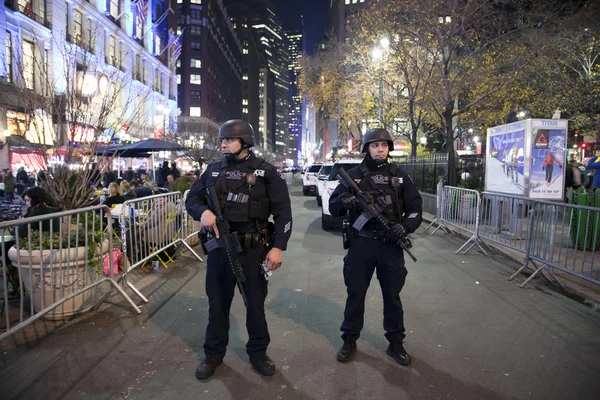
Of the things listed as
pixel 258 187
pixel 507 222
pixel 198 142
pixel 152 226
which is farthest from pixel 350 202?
pixel 198 142

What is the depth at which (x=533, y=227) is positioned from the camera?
620 cm

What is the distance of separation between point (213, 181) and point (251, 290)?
3.17ft

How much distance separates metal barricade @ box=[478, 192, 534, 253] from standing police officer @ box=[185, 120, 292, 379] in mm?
4722

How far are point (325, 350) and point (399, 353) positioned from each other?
0.67 m

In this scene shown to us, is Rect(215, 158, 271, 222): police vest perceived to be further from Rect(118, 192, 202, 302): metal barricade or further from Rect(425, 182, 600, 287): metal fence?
Rect(425, 182, 600, 287): metal fence

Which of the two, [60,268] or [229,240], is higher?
[229,240]

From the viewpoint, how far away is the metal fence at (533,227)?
5.70 meters

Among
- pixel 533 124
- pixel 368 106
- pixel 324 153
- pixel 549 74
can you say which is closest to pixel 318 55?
pixel 368 106

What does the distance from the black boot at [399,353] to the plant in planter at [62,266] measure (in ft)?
10.9

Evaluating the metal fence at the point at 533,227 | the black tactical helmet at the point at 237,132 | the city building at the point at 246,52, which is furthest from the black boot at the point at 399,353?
the city building at the point at 246,52

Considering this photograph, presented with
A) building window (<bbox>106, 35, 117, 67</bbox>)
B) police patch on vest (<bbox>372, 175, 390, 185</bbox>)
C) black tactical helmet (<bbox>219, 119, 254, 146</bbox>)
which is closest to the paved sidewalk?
police patch on vest (<bbox>372, 175, 390, 185</bbox>)

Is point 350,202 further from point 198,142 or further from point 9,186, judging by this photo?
point 198,142

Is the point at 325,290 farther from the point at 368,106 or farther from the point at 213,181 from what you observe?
the point at 368,106

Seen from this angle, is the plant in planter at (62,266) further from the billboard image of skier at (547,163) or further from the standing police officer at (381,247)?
the billboard image of skier at (547,163)
